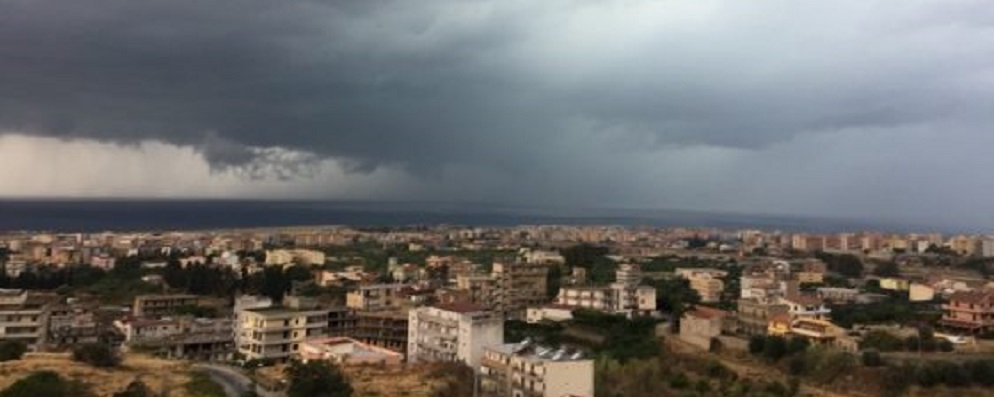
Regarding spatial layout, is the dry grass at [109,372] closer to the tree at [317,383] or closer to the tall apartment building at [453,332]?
the tree at [317,383]

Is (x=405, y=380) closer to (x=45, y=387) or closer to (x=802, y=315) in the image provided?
(x=45, y=387)

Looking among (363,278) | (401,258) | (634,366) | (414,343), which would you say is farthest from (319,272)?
(634,366)

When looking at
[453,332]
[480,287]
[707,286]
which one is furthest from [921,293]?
[453,332]

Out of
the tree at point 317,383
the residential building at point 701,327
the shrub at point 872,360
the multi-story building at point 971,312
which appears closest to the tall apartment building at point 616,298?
A: the residential building at point 701,327

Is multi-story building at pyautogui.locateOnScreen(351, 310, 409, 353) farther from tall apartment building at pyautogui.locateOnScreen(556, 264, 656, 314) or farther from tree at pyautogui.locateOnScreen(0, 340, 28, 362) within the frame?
tree at pyautogui.locateOnScreen(0, 340, 28, 362)

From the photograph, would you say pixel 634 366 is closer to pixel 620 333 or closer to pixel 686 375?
pixel 686 375

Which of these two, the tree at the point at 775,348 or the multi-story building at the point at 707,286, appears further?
the multi-story building at the point at 707,286
